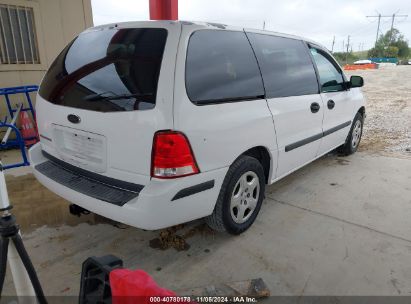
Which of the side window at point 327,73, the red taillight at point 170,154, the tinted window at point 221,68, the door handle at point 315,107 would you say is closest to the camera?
the red taillight at point 170,154

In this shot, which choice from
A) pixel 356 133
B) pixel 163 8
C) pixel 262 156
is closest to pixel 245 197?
pixel 262 156

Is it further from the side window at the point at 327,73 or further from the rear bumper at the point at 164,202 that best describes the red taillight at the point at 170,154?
the side window at the point at 327,73

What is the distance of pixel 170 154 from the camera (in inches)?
83.1

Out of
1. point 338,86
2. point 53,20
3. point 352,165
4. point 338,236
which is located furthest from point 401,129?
point 53,20

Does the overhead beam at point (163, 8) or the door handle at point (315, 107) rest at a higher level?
the overhead beam at point (163, 8)

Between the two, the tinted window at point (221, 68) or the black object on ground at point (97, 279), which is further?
the tinted window at point (221, 68)

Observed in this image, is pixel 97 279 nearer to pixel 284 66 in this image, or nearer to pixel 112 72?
pixel 112 72

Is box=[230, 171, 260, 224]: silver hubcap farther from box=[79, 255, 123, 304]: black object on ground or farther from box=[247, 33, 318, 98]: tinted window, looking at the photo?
box=[79, 255, 123, 304]: black object on ground

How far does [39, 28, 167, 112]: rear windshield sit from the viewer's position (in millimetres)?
2174

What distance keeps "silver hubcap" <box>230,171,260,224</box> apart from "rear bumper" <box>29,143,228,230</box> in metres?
0.33

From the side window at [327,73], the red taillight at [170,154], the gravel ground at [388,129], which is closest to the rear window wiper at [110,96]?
the red taillight at [170,154]

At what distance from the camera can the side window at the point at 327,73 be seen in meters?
3.91

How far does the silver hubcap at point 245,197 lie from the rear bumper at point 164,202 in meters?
0.33

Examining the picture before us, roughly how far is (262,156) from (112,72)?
154 centimetres
